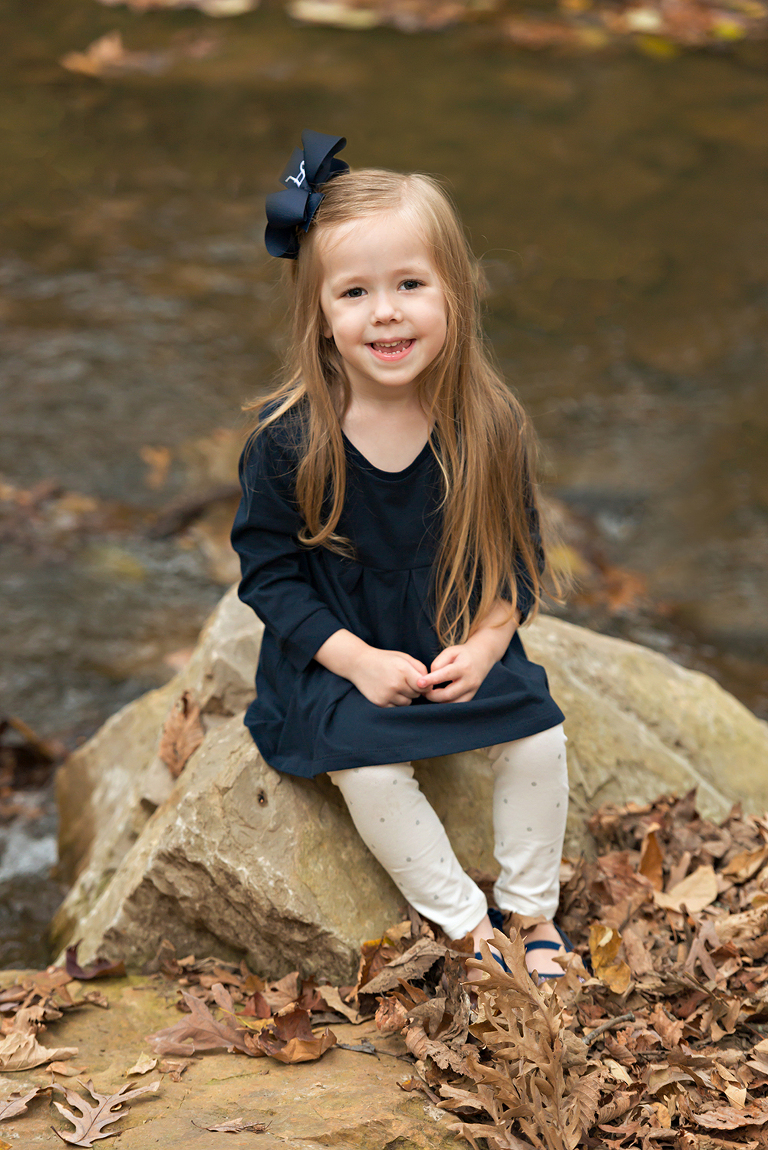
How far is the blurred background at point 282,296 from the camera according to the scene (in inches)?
194

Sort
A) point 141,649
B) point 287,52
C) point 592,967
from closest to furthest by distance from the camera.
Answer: point 592,967
point 141,649
point 287,52

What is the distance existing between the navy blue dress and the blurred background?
1.34 m

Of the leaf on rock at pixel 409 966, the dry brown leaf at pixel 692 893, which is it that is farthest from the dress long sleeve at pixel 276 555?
the dry brown leaf at pixel 692 893

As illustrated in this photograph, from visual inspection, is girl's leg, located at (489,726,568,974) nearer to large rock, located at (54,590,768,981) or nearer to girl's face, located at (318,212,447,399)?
large rock, located at (54,590,768,981)

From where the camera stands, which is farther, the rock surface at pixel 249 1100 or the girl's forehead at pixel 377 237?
the girl's forehead at pixel 377 237

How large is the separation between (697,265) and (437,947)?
6788 mm

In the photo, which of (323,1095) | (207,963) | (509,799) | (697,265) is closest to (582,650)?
(509,799)

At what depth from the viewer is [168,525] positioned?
17.9ft

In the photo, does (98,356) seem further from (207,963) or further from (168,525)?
(207,963)

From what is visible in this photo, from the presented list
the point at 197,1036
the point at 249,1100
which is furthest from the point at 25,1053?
the point at 249,1100

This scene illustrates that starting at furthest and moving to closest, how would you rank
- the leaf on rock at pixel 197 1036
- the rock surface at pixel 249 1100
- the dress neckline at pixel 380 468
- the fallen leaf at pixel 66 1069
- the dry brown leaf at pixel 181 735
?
the dry brown leaf at pixel 181 735
the dress neckline at pixel 380 468
the leaf on rock at pixel 197 1036
the fallen leaf at pixel 66 1069
the rock surface at pixel 249 1100

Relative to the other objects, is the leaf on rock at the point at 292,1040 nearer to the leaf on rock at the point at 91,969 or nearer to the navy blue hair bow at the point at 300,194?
the leaf on rock at the point at 91,969

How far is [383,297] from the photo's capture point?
2.33 meters

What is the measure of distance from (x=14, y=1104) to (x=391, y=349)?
1.70m
